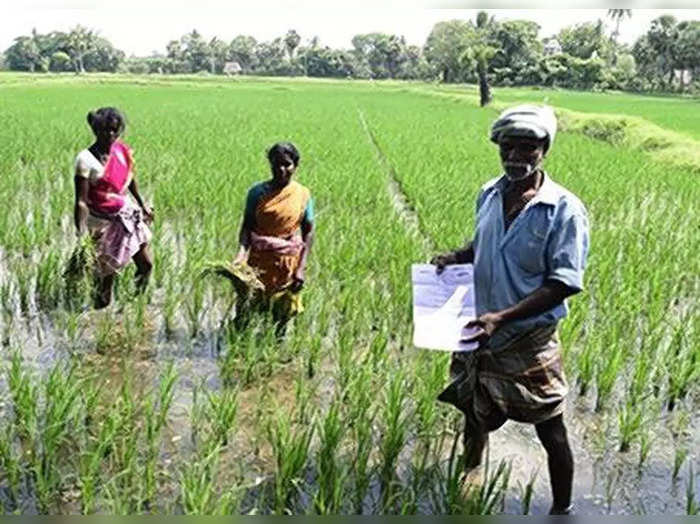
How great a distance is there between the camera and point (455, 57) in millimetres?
44562

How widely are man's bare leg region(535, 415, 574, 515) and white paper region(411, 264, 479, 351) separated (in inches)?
15.5

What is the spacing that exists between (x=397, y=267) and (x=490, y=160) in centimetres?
600

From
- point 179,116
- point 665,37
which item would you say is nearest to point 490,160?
point 179,116

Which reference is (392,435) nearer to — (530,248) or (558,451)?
(558,451)

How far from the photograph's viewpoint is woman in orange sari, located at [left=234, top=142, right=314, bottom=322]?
340cm

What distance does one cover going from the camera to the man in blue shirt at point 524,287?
6.44ft

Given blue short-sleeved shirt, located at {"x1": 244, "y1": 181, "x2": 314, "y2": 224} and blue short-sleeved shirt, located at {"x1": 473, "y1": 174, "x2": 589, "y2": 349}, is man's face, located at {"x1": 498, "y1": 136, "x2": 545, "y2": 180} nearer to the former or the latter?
blue short-sleeved shirt, located at {"x1": 473, "y1": 174, "x2": 589, "y2": 349}

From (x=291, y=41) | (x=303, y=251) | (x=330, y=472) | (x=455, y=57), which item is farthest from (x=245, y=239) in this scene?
(x=291, y=41)

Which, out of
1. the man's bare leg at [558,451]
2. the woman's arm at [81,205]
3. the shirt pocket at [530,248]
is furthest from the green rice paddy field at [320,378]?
→ the shirt pocket at [530,248]

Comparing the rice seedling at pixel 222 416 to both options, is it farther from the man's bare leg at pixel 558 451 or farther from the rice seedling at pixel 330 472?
the man's bare leg at pixel 558 451

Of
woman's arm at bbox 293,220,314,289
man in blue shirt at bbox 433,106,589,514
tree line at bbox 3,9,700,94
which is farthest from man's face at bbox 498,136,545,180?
tree line at bbox 3,9,700,94

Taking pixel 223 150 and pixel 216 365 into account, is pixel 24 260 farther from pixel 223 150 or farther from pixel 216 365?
pixel 223 150

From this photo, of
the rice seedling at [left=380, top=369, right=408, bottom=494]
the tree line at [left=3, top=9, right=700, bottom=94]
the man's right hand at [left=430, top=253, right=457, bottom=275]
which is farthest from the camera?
the tree line at [left=3, top=9, right=700, bottom=94]

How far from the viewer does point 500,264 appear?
2.10m
